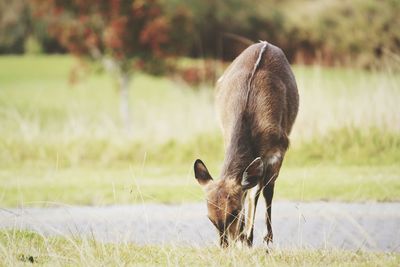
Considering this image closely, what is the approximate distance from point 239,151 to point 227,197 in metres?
0.64

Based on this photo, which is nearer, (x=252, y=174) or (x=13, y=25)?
(x=252, y=174)

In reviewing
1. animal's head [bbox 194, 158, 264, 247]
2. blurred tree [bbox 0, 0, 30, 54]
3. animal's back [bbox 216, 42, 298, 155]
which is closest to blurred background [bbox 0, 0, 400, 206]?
animal's back [bbox 216, 42, 298, 155]

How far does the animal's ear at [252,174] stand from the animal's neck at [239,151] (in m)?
0.09

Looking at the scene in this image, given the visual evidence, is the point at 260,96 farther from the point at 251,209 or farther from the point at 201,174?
the point at 201,174

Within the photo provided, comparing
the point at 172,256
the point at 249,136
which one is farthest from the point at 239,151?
the point at 172,256

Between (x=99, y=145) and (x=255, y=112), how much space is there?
6.30 m

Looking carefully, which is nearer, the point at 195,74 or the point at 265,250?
the point at 265,250

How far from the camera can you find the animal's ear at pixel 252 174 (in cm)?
552

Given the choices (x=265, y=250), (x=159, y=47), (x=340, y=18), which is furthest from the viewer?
(x=340, y=18)

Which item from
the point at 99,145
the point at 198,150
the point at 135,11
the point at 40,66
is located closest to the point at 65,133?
the point at 99,145

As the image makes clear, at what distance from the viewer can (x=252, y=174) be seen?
5543 millimetres

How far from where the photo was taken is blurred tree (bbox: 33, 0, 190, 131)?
17125mm

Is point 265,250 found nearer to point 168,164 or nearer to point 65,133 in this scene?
point 168,164

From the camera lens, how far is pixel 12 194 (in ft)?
30.9
